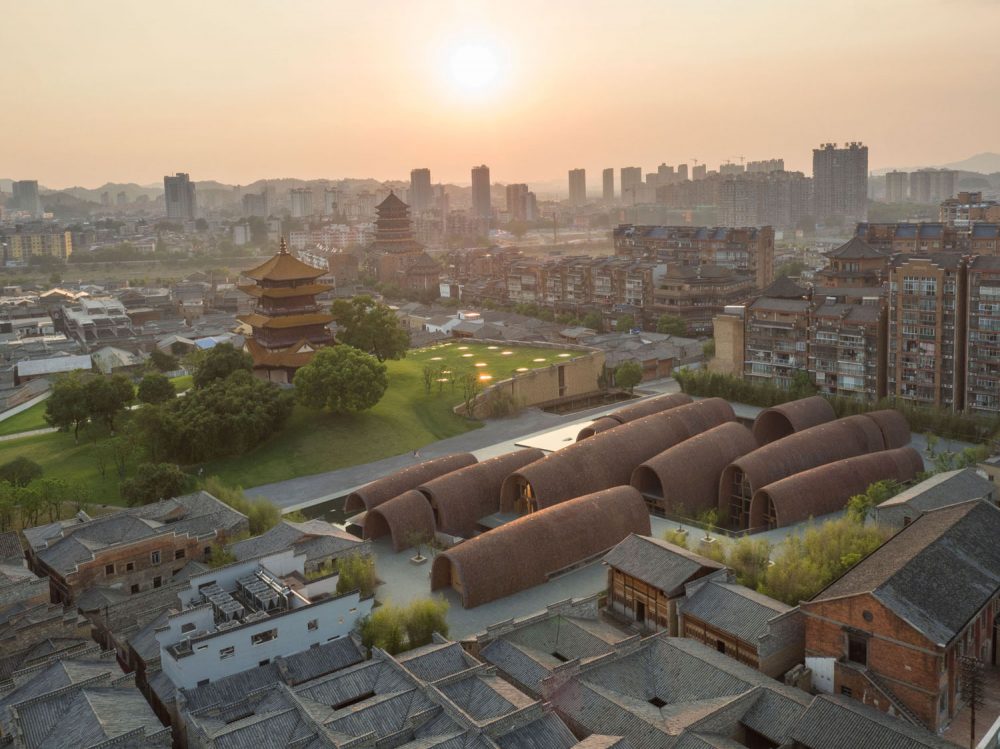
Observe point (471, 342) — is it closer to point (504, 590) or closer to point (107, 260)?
point (504, 590)

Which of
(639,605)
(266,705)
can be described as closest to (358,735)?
(266,705)

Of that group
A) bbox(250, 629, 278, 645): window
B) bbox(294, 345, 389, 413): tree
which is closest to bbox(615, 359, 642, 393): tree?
bbox(294, 345, 389, 413): tree

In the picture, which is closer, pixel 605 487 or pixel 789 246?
pixel 605 487

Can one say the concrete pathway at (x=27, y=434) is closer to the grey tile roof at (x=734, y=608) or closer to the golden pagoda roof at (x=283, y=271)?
the golden pagoda roof at (x=283, y=271)

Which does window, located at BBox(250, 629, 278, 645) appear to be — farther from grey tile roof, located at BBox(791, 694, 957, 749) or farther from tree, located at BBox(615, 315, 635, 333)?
tree, located at BBox(615, 315, 635, 333)

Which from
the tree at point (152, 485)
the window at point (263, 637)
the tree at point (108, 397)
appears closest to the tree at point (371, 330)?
the tree at point (108, 397)

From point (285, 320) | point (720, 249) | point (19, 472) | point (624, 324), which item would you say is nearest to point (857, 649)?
point (19, 472)
